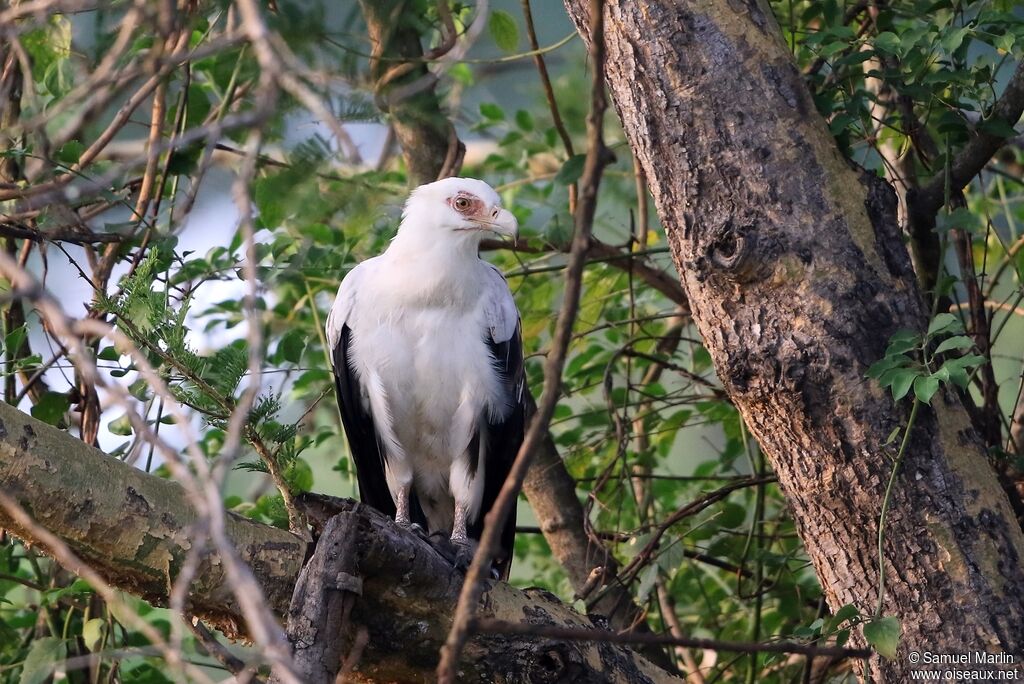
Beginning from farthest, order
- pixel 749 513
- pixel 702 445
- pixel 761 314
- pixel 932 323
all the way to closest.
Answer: pixel 702 445 → pixel 749 513 → pixel 761 314 → pixel 932 323

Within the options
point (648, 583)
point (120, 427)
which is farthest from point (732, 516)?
point (120, 427)

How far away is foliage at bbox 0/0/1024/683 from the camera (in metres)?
2.70

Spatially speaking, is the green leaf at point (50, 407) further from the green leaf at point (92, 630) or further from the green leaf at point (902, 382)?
the green leaf at point (902, 382)

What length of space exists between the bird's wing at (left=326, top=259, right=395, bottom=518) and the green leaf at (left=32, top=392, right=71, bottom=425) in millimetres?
1041

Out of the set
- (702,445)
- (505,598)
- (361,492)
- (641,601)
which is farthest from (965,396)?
(702,445)

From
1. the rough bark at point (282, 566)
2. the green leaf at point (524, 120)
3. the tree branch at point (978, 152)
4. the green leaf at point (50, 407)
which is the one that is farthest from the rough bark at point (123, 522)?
the green leaf at point (524, 120)

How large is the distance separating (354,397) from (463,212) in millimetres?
Answer: 909

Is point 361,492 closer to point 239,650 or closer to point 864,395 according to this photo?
point 864,395

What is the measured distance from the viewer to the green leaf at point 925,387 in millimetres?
2822

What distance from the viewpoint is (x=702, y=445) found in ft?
27.8

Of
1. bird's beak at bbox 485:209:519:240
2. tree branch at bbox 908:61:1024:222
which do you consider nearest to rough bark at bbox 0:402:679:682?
bird's beak at bbox 485:209:519:240

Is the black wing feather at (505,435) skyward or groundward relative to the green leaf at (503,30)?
groundward

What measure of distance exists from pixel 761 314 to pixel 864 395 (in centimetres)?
38

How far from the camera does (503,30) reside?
4.31 m
